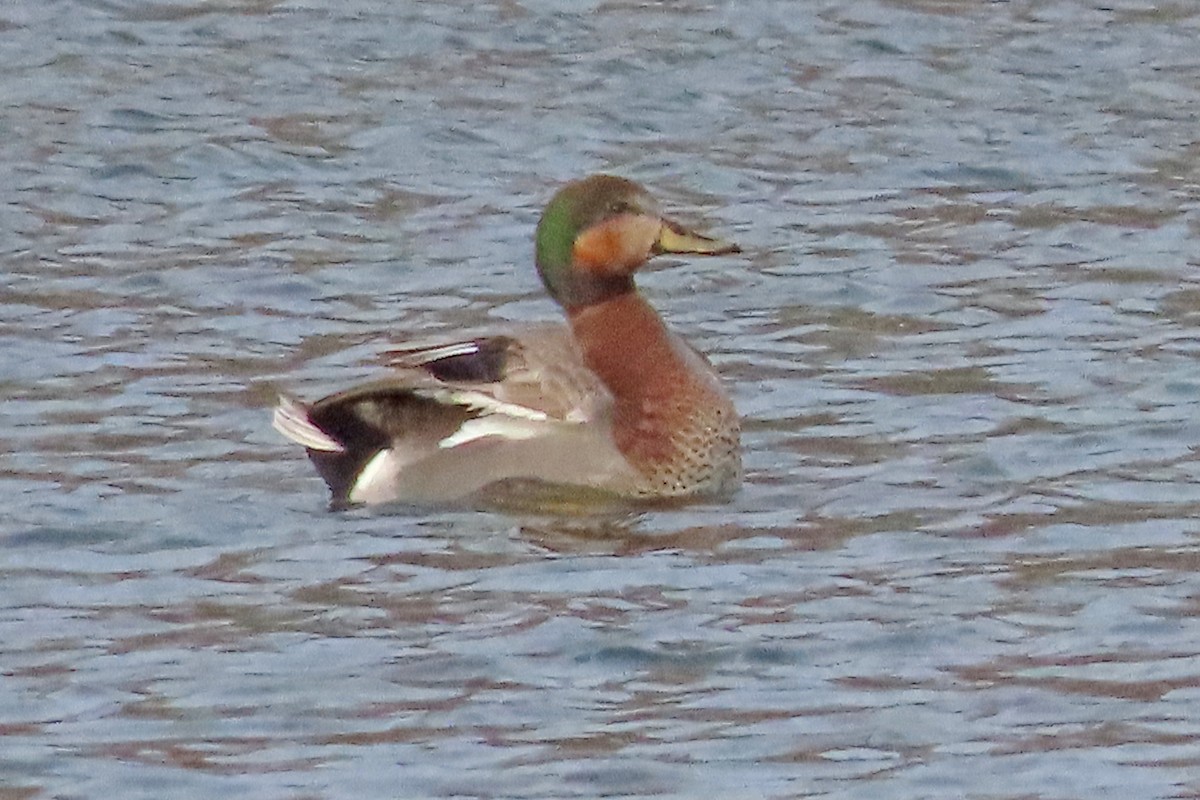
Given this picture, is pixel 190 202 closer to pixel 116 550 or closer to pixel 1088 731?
pixel 116 550

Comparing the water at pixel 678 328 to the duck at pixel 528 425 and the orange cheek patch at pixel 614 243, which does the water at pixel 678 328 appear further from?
the orange cheek patch at pixel 614 243

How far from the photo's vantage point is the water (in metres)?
7.19

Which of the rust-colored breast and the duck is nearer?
the duck

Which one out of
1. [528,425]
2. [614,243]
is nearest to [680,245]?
[614,243]

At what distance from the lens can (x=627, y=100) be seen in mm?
15938

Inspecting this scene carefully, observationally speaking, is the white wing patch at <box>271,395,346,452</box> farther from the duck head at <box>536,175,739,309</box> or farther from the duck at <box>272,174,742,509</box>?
the duck head at <box>536,175,739,309</box>

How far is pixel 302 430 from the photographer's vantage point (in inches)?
378

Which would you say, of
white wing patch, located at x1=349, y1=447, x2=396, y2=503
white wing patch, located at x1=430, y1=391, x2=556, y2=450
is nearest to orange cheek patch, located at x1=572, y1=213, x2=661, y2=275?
white wing patch, located at x1=430, y1=391, x2=556, y2=450

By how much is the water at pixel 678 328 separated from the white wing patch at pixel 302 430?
224 mm

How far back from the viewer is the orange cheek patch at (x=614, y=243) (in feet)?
33.0

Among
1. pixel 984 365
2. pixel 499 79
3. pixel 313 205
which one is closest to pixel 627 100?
pixel 499 79

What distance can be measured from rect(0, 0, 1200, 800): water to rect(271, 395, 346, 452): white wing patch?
0.74ft

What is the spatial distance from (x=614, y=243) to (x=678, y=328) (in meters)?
2.40

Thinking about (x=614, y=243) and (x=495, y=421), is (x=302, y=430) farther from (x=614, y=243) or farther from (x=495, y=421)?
(x=614, y=243)
